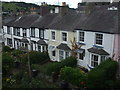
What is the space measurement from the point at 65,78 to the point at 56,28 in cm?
990

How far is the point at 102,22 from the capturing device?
59.5 feet

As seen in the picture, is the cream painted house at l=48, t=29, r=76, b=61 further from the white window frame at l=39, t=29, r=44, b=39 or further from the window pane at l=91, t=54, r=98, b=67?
the window pane at l=91, t=54, r=98, b=67

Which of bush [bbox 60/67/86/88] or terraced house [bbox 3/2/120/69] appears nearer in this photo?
bush [bbox 60/67/86/88]

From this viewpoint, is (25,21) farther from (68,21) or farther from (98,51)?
(98,51)

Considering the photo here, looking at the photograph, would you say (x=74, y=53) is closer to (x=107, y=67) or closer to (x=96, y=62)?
(x=96, y=62)

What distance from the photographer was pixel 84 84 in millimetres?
13117

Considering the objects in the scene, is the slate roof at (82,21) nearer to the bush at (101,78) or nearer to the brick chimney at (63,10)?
the brick chimney at (63,10)

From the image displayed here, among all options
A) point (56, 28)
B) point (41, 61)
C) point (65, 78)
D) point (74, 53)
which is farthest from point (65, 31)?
point (65, 78)

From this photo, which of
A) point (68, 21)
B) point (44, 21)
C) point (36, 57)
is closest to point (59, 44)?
point (68, 21)

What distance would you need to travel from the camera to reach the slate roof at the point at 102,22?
16797 millimetres

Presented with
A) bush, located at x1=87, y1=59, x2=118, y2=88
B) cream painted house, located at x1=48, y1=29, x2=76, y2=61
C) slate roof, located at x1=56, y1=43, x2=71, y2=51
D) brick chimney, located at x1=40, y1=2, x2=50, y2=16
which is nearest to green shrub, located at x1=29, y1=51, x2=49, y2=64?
cream painted house, located at x1=48, y1=29, x2=76, y2=61

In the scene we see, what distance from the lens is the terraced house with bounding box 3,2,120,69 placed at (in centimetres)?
1689

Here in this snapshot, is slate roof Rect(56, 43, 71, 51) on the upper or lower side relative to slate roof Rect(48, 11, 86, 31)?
lower

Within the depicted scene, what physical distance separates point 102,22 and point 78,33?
2896 millimetres
